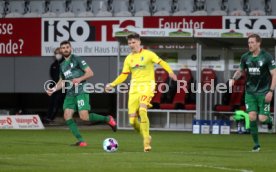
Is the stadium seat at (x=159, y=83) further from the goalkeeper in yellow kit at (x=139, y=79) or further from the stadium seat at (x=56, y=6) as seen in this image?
the goalkeeper in yellow kit at (x=139, y=79)

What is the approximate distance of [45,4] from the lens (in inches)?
1227

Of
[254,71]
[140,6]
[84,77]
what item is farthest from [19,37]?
[254,71]

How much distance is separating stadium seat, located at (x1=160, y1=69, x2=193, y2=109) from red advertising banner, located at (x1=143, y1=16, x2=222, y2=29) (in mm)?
1516

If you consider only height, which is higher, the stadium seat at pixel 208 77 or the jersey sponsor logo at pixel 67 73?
the jersey sponsor logo at pixel 67 73

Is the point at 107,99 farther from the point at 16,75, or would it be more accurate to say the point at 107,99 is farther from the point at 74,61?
the point at 74,61

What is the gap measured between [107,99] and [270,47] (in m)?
7.63

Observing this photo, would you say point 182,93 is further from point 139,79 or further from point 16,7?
point 139,79

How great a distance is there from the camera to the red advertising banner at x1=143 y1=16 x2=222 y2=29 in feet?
89.0

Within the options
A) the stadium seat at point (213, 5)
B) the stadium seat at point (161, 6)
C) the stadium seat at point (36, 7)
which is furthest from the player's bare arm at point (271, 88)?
the stadium seat at point (36, 7)

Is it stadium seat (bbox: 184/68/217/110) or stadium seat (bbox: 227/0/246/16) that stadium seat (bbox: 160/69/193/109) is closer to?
stadium seat (bbox: 184/68/217/110)

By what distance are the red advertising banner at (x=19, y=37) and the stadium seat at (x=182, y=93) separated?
508 centimetres

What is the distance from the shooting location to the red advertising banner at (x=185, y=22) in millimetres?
27125

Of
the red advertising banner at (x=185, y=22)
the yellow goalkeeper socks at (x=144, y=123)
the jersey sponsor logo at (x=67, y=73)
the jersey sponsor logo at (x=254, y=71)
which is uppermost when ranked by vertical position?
the red advertising banner at (x=185, y=22)

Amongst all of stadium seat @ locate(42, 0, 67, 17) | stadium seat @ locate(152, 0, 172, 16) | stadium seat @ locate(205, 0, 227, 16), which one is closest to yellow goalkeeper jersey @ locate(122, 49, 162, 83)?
stadium seat @ locate(205, 0, 227, 16)
